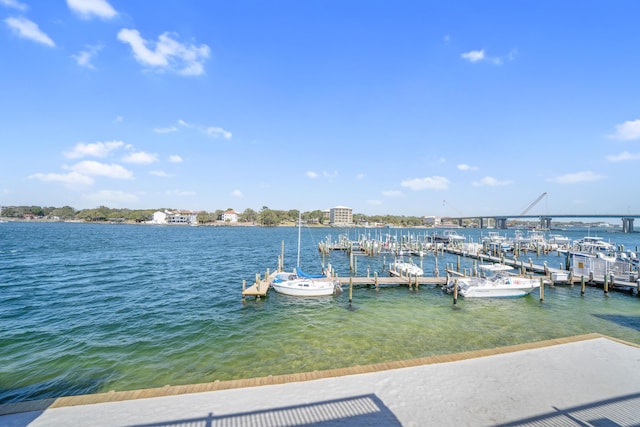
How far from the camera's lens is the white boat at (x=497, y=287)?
25.4 metres

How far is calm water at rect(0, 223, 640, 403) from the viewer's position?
41.4 feet

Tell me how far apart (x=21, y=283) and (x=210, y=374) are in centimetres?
2913

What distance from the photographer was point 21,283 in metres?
28.4

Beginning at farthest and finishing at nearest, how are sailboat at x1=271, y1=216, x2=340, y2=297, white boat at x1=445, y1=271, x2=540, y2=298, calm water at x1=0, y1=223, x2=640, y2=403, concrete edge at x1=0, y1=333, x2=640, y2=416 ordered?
white boat at x1=445, y1=271, x2=540, y2=298 → sailboat at x1=271, y1=216, x2=340, y2=297 → calm water at x1=0, y1=223, x2=640, y2=403 → concrete edge at x1=0, y1=333, x2=640, y2=416

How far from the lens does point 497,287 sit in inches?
1005

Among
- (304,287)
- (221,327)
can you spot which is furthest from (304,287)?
(221,327)

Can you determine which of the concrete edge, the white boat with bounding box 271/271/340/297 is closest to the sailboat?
the white boat with bounding box 271/271/340/297

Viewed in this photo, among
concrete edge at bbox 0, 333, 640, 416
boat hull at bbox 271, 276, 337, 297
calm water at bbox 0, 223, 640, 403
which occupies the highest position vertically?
concrete edge at bbox 0, 333, 640, 416

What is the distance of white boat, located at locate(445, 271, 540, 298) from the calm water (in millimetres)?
907

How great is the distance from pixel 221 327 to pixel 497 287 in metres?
22.6

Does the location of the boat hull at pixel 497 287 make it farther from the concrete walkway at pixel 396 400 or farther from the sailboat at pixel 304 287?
the concrete walkway at pixel 396 400

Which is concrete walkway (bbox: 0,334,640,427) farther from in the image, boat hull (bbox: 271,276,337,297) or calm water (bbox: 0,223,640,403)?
boat hull (bbox: 271,276,337,297)

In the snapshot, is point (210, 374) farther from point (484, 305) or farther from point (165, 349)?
point (484, 305)

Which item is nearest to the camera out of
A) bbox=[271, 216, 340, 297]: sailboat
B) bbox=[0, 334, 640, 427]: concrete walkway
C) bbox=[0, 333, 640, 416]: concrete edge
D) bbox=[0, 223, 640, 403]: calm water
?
bbox=[0, 334, 640, 427]: concrete walkway
